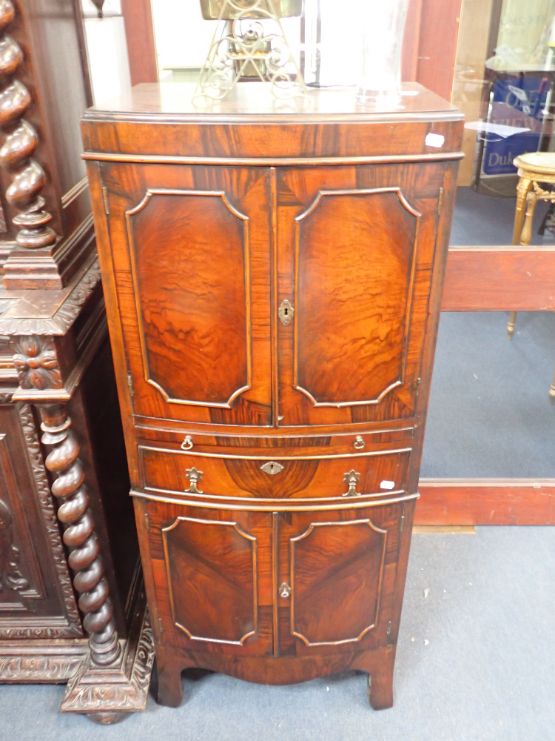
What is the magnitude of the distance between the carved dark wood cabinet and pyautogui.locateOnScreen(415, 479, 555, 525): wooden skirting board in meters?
0.98

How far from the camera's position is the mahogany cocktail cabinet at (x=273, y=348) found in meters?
1.01

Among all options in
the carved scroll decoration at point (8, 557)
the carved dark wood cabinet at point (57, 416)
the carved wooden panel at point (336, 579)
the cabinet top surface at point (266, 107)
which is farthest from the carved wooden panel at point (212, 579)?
the cabinet top surface at point (266, 107)

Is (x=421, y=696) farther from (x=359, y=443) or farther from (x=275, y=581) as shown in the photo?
(x=359, y=443)

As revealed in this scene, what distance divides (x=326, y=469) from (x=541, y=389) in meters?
1.13

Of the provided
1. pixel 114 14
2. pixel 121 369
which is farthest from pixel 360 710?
pixel 114 14

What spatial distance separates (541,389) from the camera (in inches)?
82.7

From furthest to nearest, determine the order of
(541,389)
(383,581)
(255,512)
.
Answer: (541,389), (383,581), (255,512)

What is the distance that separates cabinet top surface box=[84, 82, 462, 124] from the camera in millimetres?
986

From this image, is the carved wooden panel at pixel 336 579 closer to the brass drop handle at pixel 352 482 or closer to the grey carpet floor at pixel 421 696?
the brass drop handle at pixel 352 482

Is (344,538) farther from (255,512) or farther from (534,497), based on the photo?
(534,497)

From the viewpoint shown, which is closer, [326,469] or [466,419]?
[326,469]

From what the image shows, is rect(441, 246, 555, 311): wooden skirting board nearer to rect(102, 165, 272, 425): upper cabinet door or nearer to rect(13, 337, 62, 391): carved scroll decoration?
rect(102, 165, 272, 425): upper cabinet door

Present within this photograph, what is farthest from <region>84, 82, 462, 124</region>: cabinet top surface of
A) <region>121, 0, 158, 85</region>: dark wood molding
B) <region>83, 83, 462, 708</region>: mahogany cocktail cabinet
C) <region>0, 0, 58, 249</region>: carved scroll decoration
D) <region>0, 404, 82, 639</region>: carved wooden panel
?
<region>0, 404, 82, 639</region>: carved wooden panel

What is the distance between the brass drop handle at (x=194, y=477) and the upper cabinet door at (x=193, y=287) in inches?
4.8
